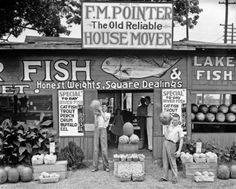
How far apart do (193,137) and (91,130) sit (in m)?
2.96

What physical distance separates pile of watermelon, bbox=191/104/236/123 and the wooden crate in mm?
4227

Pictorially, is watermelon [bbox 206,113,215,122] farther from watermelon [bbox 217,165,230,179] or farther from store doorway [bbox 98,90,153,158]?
watermelon [bbox 217,165,230,179]

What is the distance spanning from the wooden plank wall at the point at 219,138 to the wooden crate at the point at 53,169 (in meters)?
4.03

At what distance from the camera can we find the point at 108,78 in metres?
10.1

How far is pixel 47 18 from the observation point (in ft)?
78.9

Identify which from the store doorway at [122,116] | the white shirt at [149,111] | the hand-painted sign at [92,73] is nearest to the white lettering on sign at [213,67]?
the hand-painted sign at [92,73]

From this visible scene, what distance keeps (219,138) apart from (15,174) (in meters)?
5.82

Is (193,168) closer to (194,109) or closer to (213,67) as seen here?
(194,109)

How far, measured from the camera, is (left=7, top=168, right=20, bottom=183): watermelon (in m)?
8.27

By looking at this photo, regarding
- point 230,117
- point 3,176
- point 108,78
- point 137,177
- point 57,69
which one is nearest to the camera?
point 3,176

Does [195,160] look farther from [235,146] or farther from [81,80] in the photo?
[81,80]

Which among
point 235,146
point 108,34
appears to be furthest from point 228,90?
point 108,34

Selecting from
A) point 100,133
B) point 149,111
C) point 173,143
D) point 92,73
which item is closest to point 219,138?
point 149,111

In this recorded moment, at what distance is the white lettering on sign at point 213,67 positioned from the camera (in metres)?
10.4
